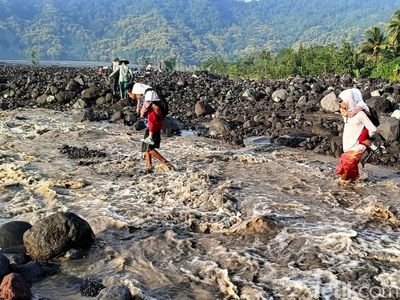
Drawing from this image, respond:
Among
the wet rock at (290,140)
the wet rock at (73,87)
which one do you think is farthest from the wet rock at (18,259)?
the wet rock at (73,87)

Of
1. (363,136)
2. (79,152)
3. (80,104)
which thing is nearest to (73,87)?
(80,104)

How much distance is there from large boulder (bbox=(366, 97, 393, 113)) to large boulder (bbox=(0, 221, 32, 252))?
11.6 m

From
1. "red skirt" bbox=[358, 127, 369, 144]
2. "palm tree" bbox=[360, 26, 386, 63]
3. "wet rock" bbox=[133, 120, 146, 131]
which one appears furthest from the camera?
"palm tree" bbox=[360, 26, 386, 63]

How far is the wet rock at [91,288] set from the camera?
16.0 feet

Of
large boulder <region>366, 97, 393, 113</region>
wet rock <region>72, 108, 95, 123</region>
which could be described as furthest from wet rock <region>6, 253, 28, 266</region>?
large boulder <region>366, 97, 393, 113</region>

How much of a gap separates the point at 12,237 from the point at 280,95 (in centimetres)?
1362

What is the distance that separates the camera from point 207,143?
12.4 m

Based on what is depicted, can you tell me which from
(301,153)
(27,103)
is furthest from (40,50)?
(301,153)

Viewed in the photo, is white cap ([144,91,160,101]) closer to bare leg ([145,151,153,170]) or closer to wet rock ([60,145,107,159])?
bare leg ([145,151,153,170])

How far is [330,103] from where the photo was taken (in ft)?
51.8

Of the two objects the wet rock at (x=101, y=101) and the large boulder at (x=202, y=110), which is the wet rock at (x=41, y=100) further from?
the large boulder at (x=202, y=110)

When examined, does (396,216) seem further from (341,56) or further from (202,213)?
(341,56)

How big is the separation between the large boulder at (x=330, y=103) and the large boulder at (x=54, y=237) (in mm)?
11704

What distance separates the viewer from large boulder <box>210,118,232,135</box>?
13305 millimetres
